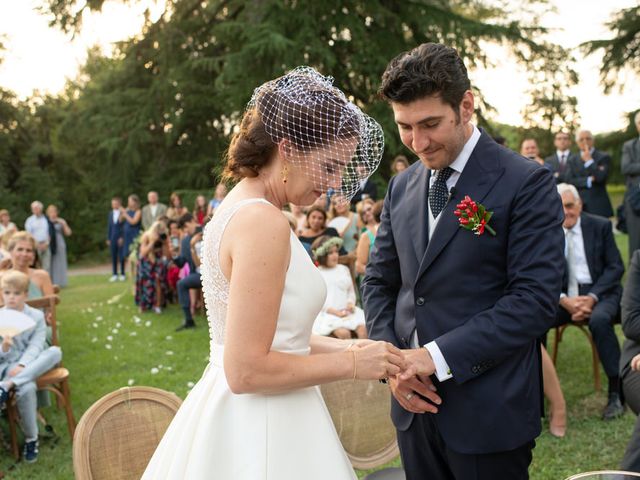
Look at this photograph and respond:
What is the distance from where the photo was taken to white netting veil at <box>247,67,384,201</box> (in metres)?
2.26

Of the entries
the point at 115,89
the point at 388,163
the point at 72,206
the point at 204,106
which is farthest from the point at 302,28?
the point at 72,206

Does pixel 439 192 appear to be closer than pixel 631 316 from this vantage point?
Yes

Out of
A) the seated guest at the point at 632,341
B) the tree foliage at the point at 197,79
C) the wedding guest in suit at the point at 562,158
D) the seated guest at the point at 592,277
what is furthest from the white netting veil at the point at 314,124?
the tree foliage at the point at 197,79

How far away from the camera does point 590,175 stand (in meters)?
9.98

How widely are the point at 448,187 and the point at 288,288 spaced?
2.55 feet

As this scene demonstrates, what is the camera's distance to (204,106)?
71.7 ft

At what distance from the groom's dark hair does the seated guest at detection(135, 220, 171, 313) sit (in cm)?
1021

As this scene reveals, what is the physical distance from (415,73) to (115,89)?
22497 mm

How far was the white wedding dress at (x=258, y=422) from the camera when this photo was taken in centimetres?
226

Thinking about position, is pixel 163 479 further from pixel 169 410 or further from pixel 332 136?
pixel 332 136

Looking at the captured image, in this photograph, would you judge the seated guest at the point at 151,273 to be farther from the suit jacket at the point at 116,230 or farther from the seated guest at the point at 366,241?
the suit jacket at the point at 116,230

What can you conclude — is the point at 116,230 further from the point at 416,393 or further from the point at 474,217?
the point at 474,217

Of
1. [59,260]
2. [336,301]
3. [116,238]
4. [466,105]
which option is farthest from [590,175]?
[59,260]

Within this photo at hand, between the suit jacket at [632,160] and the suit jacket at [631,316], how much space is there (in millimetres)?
5310
